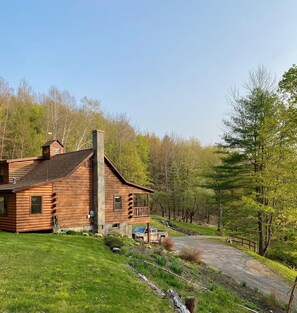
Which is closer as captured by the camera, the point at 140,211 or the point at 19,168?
the point at 19,168

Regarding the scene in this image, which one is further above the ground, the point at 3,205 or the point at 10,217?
the point at 3,205

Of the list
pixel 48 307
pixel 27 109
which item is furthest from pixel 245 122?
pixel 27 109

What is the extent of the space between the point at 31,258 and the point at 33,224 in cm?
808

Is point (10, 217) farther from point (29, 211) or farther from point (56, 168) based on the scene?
point (56, 168)

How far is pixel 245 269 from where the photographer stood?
64.7 feet

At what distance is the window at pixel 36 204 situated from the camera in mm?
18364

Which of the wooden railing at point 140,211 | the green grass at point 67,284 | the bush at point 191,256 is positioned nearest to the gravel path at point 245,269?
the bush at point 191,256

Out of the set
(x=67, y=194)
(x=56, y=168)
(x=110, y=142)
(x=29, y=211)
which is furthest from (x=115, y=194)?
(x=110, y=142)

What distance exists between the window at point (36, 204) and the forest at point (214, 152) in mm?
12717

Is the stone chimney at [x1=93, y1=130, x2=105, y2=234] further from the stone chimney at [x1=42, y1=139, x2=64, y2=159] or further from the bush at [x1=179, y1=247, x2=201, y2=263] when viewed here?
the bush at [x1=179, y1=247, x2=201, y2=263]

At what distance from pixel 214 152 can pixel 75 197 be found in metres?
15.8

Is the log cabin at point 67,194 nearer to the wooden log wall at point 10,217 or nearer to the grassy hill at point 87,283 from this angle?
the wooden log wall at point 10,217

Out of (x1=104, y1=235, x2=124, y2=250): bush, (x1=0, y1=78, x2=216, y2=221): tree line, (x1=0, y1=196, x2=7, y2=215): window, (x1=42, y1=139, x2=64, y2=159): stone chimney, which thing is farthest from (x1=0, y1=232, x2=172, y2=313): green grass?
(x1=0, y1=78, x2=216, y2=221): tree line

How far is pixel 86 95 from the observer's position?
45.7 meters
